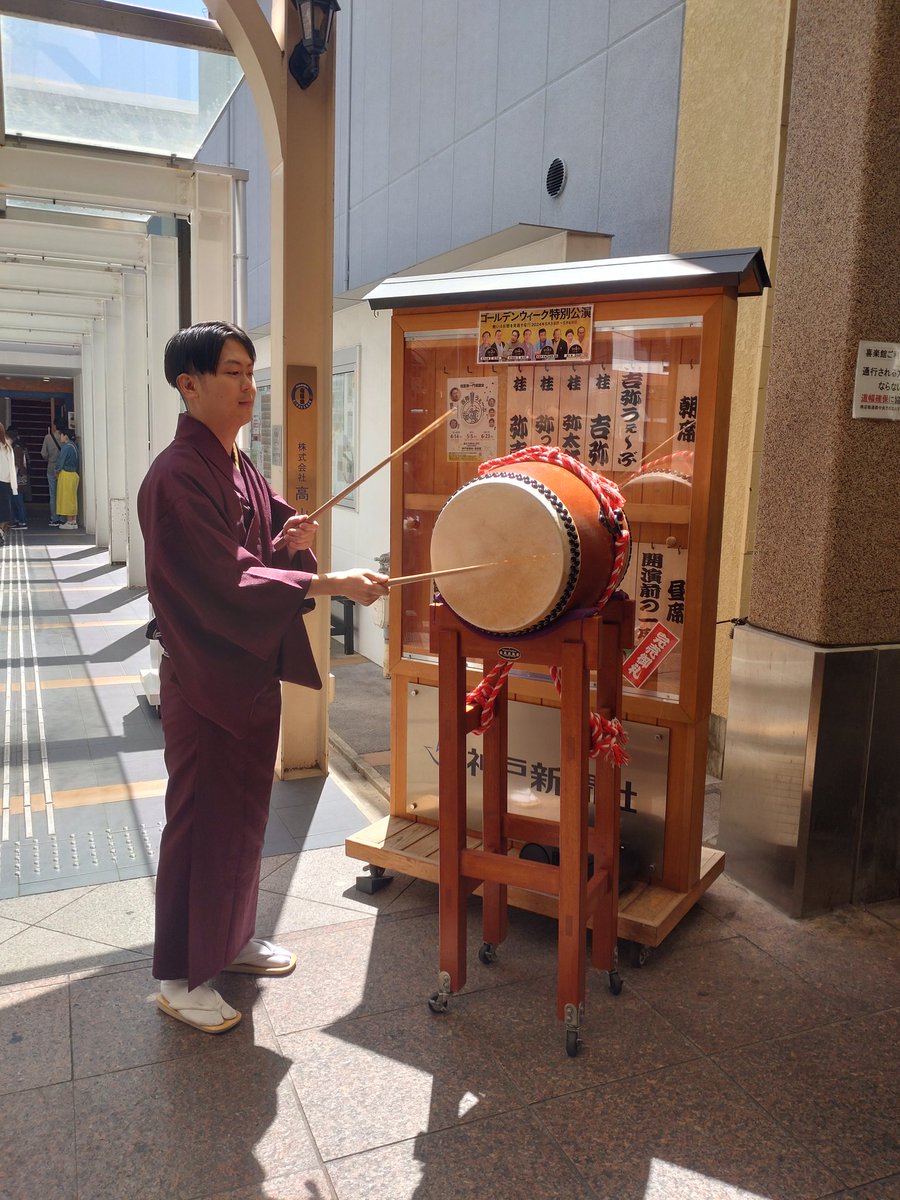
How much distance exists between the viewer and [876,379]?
3117 mm

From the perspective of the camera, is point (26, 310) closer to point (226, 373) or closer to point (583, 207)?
point (583, 207)

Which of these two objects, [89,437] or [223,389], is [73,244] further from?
[89,437]

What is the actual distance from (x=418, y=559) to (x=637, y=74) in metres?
3.03

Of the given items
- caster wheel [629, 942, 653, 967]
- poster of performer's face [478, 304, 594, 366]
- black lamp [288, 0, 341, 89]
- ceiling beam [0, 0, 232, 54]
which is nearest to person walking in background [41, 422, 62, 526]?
ceiling beam [0, 0, 232, 54]

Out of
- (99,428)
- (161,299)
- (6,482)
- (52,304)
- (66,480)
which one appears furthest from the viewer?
(66,480)

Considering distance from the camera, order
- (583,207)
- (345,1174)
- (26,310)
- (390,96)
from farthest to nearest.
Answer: (26,310) < (390,96) < (583,207) < (345,1174)

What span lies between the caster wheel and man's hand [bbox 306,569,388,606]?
1.41 metres

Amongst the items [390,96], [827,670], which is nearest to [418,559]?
[827,670]

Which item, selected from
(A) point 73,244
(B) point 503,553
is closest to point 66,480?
(A) point 73,244

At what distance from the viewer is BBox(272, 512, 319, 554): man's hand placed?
284 cm

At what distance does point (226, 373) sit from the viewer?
2.59m

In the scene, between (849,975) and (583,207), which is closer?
(849,975)

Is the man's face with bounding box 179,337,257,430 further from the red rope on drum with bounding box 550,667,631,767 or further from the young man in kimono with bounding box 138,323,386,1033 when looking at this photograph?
the red rope on drum with bounding box 550,667,631,767

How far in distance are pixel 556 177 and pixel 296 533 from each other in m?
3.64
